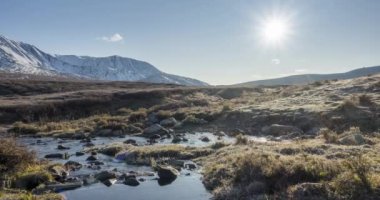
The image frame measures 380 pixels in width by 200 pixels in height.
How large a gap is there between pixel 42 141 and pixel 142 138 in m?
11.7

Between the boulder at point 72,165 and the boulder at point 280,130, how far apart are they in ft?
76.5

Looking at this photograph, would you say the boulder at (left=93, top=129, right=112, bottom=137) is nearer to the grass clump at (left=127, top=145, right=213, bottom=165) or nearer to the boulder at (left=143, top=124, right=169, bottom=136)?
the boulder at (left=143, top=124, right=169, bottom=136)

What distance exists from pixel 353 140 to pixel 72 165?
2140 centimetres

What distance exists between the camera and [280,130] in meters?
48.0

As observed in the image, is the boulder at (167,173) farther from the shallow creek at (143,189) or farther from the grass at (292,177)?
the grass at (292,177)

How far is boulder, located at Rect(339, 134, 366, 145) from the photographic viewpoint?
32312 millimetres

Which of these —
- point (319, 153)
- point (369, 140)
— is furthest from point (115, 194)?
point (369, 140)

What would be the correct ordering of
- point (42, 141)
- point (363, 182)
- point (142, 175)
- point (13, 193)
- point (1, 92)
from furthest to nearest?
1. point (1, 92)
2. point (42, 141)
3. point (142, 175)
4. point (13, 193)
5. point (363, 182)

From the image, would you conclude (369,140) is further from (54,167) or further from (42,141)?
(42,141)

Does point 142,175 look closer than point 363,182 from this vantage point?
No

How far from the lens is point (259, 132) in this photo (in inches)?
1987

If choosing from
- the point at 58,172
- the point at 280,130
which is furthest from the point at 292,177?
the point at 280,130

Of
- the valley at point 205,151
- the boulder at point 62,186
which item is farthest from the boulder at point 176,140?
the boulder at point 62,186

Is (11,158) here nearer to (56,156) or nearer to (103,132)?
(56,156)
